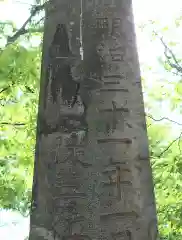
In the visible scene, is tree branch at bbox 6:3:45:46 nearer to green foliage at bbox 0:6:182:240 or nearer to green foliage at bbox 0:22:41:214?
green foliage at bbox 0:6:182:240

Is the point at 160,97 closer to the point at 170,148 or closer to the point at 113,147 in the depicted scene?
the point at 170,148

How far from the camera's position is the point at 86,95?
2.92 ft

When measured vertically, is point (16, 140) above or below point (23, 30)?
below

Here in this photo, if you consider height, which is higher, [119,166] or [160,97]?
[160,97]

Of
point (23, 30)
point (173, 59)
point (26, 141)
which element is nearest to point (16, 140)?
point (26, 141)

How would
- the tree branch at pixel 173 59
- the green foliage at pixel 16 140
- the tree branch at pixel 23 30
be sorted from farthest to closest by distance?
the tree branch at pixel 173 59
the green foliage at pixel 16 140
the tree branch at pixel 23 30

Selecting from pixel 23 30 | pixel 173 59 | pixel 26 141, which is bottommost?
pixel 26 141

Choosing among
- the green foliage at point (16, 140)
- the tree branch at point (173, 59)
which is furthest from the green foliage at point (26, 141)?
the tree branch at point (173, 59)

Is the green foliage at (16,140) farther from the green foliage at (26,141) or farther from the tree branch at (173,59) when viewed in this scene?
the tree branch at (173,59)

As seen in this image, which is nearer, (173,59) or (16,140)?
(16,140)

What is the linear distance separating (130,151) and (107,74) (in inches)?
6.8

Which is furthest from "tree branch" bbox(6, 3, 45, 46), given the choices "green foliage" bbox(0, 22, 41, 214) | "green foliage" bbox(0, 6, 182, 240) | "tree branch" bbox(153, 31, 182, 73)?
"tree branch" bbox(153, 31, 182, 73)

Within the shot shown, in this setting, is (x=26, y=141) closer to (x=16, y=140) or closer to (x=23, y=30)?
(x=16, y=140)

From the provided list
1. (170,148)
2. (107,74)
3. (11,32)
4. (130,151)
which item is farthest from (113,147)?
(170,148)
